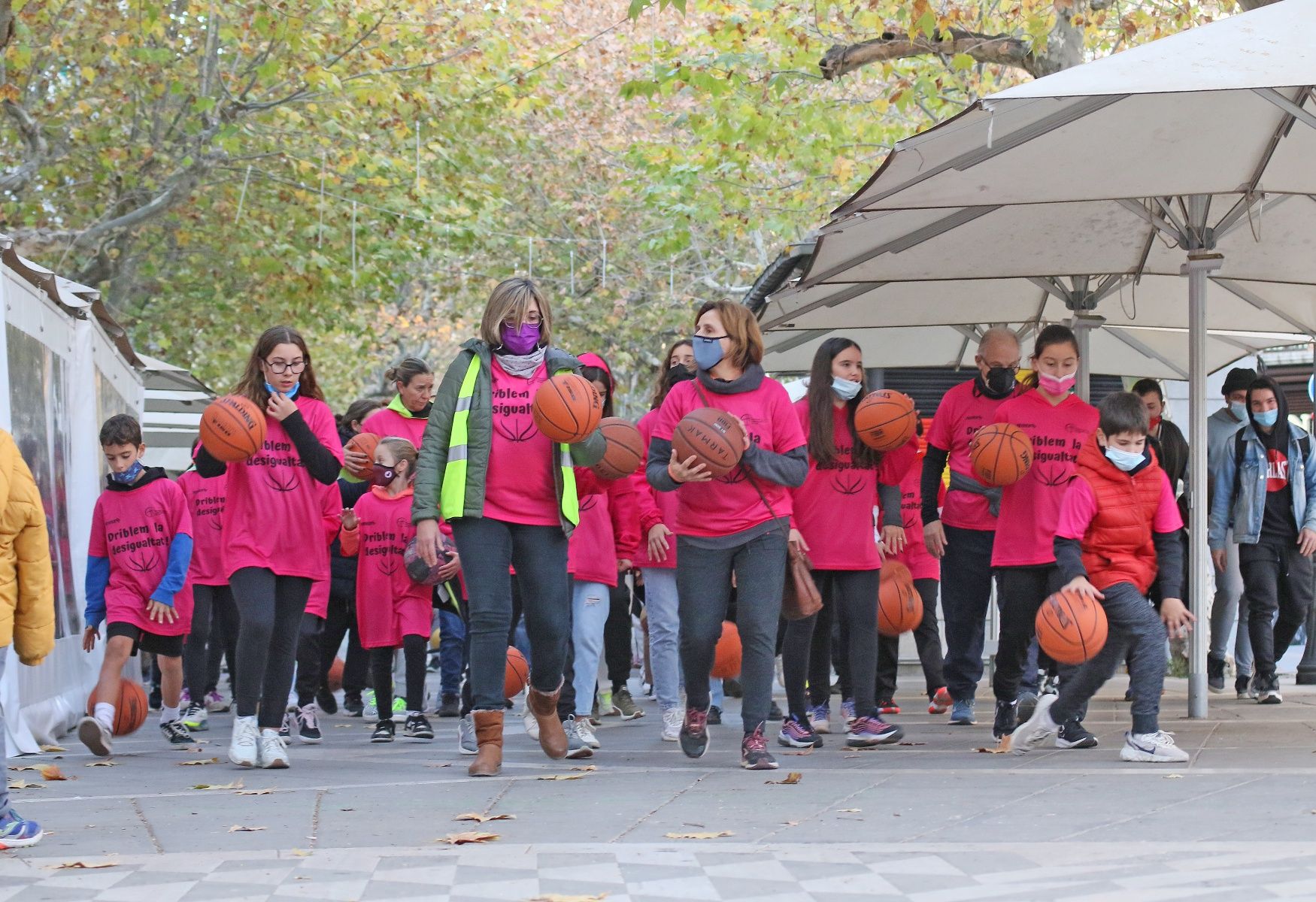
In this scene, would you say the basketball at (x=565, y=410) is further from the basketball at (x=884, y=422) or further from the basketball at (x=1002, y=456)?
the basketball at (x=1002, y=456)

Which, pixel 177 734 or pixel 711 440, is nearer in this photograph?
pixel 711 440

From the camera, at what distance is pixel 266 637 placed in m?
7.88

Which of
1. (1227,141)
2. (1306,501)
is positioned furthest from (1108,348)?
(1227,141)

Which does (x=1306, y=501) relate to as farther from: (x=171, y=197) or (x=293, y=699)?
(x=171, y=197)

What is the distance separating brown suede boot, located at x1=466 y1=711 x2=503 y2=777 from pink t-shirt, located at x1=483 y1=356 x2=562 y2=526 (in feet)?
2.62

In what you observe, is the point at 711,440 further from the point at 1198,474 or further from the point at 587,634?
the point at 1198,474

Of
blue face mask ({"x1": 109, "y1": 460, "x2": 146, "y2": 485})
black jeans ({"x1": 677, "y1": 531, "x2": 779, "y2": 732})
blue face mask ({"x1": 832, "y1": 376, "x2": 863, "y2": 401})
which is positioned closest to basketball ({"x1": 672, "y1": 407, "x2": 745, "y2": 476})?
black jeans ({"x1": 677, "y1": 531, "x2": 779, "y2": 732})

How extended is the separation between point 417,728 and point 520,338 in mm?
2995

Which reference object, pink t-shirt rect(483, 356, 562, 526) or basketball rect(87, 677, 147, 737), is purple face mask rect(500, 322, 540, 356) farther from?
basketball rect(87, 677, 147, 737)

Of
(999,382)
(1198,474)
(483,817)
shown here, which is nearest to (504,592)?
(483,817)

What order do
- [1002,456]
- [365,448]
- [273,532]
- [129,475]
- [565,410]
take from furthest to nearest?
[365,448], [129,475], [1002,456], [273,532], [565,410]

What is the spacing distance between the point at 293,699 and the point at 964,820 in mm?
6866

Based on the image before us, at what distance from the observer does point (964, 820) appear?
20.0 ft

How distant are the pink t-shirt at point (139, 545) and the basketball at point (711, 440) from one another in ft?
10.5
